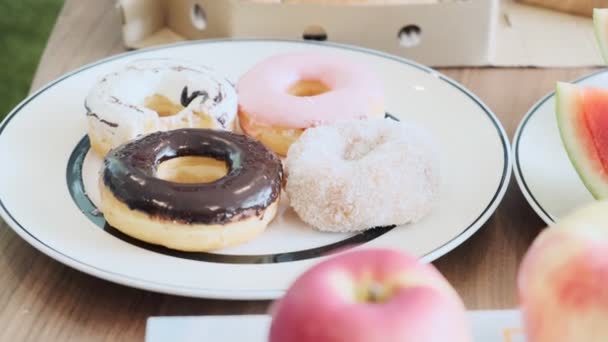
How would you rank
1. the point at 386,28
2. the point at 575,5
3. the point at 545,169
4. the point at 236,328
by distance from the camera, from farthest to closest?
the point at 575,5 < the point at 386,28 < the point at 545,169 < the point at 236,328

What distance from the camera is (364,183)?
78 cm

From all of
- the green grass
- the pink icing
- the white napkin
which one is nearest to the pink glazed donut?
the pink icing

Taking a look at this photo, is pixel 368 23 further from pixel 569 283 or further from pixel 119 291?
pixel 569 283

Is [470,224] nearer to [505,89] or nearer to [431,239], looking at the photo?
[431,239]

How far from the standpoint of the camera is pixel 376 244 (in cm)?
78

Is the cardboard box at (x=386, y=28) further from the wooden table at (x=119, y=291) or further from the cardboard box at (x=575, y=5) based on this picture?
the wooden table at (x=119, y=291)

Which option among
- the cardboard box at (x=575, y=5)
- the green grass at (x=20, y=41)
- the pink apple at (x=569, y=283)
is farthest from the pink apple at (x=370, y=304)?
the green grass at (x=20, y=41)

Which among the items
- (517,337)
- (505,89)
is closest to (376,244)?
(517,337)

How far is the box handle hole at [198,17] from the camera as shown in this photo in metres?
1.19

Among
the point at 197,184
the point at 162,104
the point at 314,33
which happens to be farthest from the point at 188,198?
the point at 314,33

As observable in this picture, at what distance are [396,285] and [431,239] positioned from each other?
0.38 metres

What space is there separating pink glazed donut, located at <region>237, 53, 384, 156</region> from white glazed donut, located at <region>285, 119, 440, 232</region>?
0.29 feet

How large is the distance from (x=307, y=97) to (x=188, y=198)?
0.85ft

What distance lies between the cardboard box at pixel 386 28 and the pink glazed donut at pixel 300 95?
114 millimetres
